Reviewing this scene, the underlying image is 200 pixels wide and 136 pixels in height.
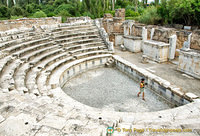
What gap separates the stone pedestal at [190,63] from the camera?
8.52 metres

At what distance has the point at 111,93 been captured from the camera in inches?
321

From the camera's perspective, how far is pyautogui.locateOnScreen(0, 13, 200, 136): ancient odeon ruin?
3.71m

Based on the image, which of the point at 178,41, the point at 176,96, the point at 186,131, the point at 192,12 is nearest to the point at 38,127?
the point at 186,131

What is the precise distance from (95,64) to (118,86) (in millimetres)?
3243

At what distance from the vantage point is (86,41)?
12.7 meters

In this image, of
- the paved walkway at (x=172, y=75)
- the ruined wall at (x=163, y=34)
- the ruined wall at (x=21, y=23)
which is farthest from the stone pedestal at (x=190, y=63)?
the ruined wall at (x=21, y=23)

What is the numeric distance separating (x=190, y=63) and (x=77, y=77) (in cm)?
651

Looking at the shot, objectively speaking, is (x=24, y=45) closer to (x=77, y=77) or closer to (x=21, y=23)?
(x=77, y=77)

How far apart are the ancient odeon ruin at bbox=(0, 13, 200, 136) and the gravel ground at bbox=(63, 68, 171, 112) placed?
3.9 inches

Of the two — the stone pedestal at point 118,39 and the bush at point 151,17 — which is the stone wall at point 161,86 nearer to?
the stone pedestal at point 118,39

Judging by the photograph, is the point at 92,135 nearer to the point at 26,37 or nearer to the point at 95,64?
the point at 95,64

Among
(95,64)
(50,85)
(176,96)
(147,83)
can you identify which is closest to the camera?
(176,96)

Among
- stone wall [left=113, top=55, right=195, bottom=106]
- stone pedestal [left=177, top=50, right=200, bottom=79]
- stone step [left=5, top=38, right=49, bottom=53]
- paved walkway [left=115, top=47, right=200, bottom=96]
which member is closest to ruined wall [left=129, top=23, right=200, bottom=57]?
paved walkway [left=115, top=47, right=200, bottom=96]

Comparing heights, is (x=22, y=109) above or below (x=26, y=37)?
below
